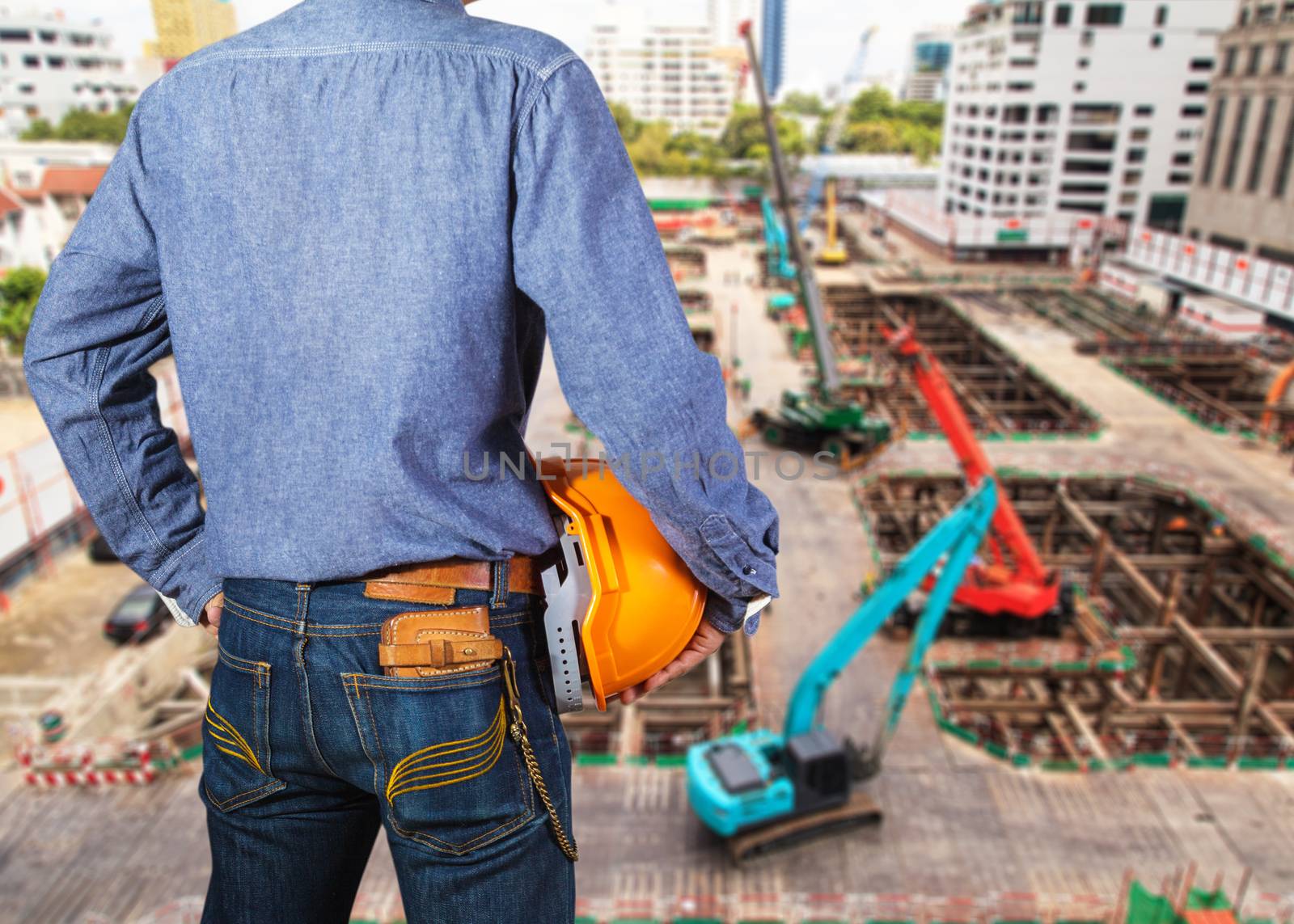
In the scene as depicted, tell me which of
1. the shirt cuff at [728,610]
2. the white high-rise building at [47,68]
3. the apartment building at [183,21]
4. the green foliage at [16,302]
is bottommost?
the green foliage at [16,302]

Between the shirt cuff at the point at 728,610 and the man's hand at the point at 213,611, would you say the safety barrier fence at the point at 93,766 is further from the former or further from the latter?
the shirt cuff at the point at 728,610

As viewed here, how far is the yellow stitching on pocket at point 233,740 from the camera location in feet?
6.87

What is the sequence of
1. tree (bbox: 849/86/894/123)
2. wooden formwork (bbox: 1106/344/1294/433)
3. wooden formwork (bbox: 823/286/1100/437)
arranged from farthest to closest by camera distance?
tree (bbox: 849/86/894/123) < wooden formwork (bbox: 1106/344/1294/433) < wooden formwork (bbox: 823/286/1100/437)

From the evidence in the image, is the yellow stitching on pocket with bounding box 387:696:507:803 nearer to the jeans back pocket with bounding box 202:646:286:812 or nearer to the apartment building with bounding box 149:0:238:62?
the jeans back pocket with bounding box 202:646:286:812

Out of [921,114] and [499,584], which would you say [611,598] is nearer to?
[499,584]

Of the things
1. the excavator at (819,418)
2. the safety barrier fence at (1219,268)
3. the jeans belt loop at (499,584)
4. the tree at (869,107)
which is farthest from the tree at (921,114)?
the jeans belt loop at (499,584)

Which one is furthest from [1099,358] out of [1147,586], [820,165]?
[820,165]

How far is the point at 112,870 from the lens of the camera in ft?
41.8

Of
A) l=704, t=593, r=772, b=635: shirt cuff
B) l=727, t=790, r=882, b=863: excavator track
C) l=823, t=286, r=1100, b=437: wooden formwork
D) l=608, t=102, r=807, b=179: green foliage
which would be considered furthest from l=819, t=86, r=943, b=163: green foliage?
l=704, t=593, r=772, b=635: shirt cuff

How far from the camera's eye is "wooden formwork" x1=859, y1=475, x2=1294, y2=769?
18.5 m

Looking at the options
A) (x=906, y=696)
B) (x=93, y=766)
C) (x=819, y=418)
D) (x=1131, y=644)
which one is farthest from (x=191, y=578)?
(x=819, y=418)

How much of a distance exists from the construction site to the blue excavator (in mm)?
48

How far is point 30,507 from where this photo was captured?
2311cm

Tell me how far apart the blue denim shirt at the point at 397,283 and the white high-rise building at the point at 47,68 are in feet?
252
